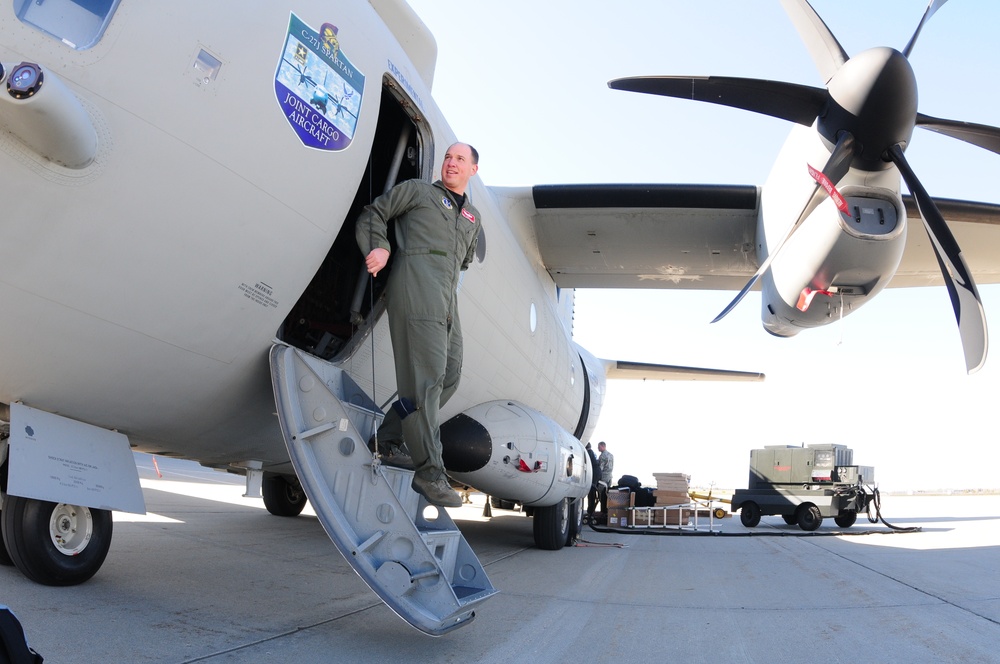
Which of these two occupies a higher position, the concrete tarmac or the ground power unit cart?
the ground power unit cart

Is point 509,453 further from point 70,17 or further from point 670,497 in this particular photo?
point 670,497

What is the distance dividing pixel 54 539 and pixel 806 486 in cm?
1471

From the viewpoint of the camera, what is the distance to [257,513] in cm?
1069

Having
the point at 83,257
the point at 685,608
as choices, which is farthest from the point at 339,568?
the point at 83,257

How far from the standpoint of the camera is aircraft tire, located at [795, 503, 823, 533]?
47.9ft

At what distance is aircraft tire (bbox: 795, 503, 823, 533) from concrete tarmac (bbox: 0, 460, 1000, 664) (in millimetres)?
6850

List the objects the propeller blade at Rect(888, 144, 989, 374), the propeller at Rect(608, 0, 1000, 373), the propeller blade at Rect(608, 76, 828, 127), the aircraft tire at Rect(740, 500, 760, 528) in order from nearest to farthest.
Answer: the propeller at Rect(608, 0, 1000, 373) → the propeller blade at Rect(888, 144, 989, 374) → the propeller blade at Rect(608, 76, 828, 127) → the aircraft tire at Rect(740, 500, 760, 528)

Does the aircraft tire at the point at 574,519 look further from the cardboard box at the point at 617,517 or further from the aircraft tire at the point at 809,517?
the aircraft tire at the point at 809,517

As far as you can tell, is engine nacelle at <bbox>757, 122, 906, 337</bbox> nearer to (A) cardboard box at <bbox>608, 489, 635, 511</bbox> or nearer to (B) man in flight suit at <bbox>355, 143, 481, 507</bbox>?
(B) man in flight suit at <bbox>355, 143, 481, 507</bbox>

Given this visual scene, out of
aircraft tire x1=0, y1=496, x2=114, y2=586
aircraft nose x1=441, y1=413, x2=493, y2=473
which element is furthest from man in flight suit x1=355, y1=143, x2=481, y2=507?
aircraft nose x1=441, y1=413, x2=493, y2=473

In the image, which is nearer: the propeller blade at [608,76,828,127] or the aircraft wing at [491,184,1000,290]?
the propeller blade at [608,76,828,127]

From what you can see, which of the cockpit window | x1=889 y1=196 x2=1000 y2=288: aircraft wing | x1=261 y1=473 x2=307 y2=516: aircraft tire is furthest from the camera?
x1=261 y1=473 x2=307 y2=516: aircraft tire

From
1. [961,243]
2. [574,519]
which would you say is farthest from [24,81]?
[961,243]

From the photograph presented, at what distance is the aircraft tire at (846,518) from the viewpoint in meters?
14.6
